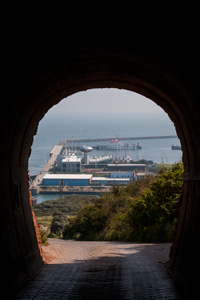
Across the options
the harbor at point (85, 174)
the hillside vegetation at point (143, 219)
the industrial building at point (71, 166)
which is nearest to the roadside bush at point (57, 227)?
the hillside vegetation at point (143, 219)

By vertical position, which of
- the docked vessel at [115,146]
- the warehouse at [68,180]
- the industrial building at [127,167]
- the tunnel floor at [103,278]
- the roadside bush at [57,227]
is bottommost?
the roadside bush at [57,227]

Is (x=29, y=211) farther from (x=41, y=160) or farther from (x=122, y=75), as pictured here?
(x=41, y=160)

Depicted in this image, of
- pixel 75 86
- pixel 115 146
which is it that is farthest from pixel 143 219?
pixel 115 146

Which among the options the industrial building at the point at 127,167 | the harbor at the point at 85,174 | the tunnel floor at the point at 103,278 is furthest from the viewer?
the industrial building at the point at 127,167

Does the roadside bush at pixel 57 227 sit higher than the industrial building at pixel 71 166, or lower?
lower

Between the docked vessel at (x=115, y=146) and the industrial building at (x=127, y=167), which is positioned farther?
the docked vessel at (x=115, y=146)

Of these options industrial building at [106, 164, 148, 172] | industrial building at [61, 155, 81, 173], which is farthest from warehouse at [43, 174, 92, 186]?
industrial building at [106, 164, 148, 172]

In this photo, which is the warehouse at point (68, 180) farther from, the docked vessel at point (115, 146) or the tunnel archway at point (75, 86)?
the tunnel archway at point (75, 86)

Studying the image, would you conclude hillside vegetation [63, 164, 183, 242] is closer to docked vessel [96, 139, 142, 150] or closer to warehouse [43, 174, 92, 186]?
warehouse [43, 174, 92, 186]
